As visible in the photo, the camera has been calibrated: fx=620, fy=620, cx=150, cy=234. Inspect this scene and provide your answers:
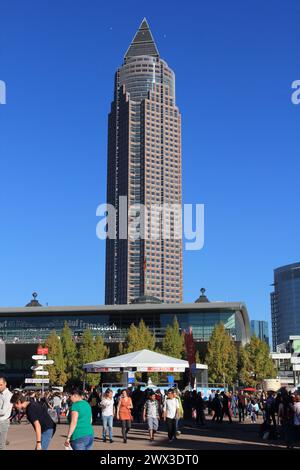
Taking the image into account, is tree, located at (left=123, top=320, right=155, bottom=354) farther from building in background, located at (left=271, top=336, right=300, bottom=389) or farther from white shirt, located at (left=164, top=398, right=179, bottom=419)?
white shirt, located at (left=164, top=398, right=179, bottom=419)

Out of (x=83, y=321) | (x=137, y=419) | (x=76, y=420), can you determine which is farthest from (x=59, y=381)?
(x=76, y=420)

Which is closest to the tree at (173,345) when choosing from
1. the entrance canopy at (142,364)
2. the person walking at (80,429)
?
the entrance canopy at (142,364)

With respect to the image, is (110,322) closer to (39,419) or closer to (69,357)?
(69,357)

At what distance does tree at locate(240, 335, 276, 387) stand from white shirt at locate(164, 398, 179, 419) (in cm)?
5778

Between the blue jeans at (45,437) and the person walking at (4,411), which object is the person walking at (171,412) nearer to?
the person walking at (4,411)

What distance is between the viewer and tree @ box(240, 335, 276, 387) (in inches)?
2923

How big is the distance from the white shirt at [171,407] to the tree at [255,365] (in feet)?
190

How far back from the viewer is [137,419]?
30406 mm

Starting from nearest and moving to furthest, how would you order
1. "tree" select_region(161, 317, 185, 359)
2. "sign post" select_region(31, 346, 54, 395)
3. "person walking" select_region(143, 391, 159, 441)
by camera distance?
"person walking" select_region(143, 391, 159, 441) < "sign post" select_region(31, 346, 54, 395) < "tree" select_region(161, 317, 185, 359)

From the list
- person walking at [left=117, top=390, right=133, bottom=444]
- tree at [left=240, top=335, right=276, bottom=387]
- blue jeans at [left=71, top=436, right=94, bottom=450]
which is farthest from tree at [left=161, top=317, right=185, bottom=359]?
blue jeans at [left=71, top=436, right=94, bottom=450]

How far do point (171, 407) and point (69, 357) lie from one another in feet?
192
